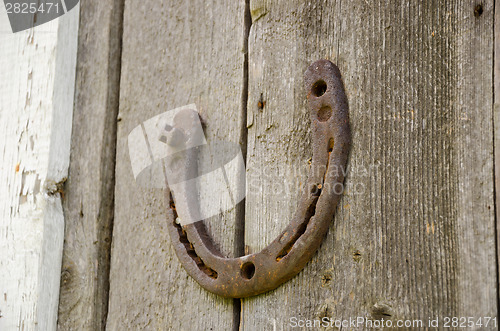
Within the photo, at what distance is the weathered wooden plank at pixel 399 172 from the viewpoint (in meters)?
0.76

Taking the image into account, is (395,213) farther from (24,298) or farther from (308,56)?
(24,298)

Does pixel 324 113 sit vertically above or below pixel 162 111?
below

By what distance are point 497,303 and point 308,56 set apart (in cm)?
46

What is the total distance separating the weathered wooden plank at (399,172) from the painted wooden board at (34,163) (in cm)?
47

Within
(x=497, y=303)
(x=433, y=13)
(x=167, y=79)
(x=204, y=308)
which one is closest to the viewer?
(x=497, y=303)

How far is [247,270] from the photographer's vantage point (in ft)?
2.97

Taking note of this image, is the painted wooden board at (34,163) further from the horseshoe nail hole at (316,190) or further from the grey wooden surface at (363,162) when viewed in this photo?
the horseshoe nail hole at (316,190)

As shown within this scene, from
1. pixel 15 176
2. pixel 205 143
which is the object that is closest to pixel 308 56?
pixel 205 143

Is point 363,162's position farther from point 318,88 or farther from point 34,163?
point 34,163

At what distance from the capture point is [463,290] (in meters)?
0.75

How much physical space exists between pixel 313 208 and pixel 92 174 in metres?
0.53

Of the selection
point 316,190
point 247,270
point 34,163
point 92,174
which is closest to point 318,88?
point 316,190

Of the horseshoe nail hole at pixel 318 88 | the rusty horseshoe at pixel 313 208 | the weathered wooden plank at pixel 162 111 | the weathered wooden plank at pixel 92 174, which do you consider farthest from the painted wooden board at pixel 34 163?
the horseshoe nail hole at pixel 318 88

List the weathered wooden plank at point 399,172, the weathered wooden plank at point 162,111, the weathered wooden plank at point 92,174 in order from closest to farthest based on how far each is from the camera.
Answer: the weathered wooden plank at point 399,172, the weathered wooden plank at point 162,111, the weathered wooden plank at point 92,174
